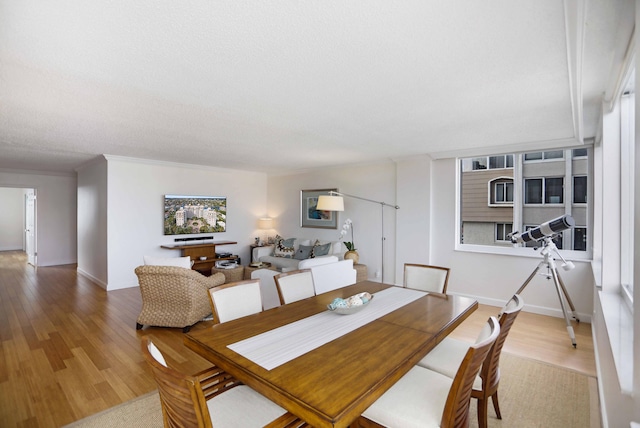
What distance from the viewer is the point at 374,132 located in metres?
3.65

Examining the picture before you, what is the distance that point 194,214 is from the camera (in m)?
6.46

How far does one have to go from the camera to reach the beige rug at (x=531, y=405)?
206cm

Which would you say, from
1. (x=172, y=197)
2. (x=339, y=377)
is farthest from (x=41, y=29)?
(x=172, y=197)

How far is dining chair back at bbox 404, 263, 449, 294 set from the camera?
2.85 m

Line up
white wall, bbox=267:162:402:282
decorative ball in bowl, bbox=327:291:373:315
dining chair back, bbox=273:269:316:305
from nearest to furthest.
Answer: decorative ball in bowl, bbox=327:291:373:315
dining chair back, bbox=273:269:316:305
white wall, bbox=267:162:402:282

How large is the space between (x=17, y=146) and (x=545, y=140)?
24.4ft

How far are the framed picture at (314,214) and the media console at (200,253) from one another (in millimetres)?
1982

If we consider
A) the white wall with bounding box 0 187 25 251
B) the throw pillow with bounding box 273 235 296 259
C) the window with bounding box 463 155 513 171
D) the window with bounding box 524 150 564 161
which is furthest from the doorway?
the window with bounding box 524 150 564 161

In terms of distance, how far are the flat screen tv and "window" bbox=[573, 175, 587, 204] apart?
6.27m

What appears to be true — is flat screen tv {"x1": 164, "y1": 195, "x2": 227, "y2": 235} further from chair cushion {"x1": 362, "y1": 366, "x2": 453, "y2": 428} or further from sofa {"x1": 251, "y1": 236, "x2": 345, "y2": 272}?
chair cushion {"x1": 362, "y1": 366, "x2": 453, "y2": 428}

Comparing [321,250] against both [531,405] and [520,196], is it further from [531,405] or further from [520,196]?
[531,405]

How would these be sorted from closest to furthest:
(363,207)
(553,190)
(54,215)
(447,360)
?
(447,360) → (553,190) → (363,207) → (54,215)

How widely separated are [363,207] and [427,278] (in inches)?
124

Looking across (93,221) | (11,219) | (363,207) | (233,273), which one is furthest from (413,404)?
(11,219)
